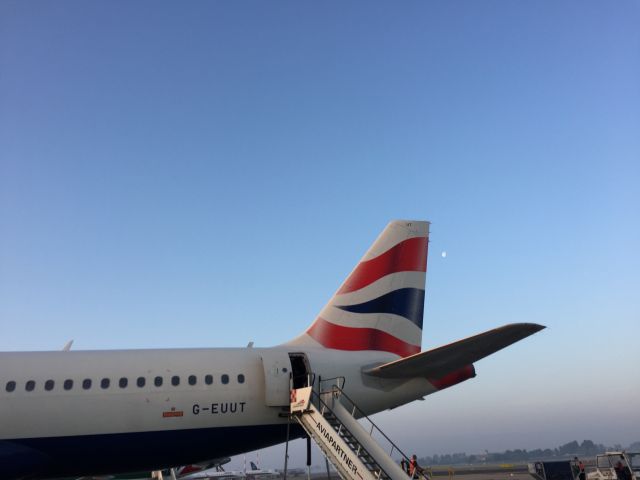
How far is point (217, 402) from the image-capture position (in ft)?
41.2

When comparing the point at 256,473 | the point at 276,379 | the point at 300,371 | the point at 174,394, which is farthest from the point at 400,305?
the point at 256,473

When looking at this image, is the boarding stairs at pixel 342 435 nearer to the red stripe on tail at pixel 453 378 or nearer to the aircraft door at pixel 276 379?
the aircraft door at pixel 276 379

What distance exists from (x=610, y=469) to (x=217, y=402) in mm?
15702

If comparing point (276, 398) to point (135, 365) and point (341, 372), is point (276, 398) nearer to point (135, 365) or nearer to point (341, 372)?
point (341, 372)

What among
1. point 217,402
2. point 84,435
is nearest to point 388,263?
point 217,402

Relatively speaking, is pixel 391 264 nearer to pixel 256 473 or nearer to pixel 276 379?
pixel 276 379

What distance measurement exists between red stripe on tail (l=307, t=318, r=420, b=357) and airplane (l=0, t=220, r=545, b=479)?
0.28 feet

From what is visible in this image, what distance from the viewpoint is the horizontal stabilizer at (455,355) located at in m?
10.4

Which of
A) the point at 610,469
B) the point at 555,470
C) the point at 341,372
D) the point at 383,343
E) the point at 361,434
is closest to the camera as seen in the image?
the point at 361,434

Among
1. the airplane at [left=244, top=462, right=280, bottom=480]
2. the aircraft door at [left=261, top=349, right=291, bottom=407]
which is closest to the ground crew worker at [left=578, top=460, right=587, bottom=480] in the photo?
the aircraft door at [left=261, top=349, right=291, bottom=407]

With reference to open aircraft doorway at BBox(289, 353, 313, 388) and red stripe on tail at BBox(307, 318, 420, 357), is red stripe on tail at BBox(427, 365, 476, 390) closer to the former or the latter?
red stripe on tail at BBox(307, 318, 420, 357)

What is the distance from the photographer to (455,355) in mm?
11898

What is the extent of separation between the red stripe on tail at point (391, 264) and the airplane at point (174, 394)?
6.23ft

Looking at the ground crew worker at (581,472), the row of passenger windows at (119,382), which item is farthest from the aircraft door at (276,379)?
the ground crew worker at (581,472)
